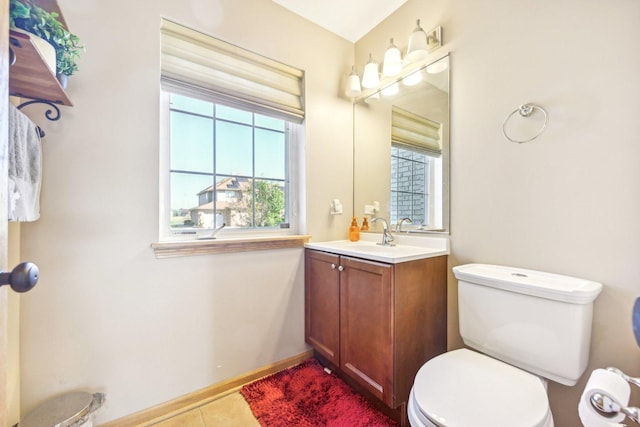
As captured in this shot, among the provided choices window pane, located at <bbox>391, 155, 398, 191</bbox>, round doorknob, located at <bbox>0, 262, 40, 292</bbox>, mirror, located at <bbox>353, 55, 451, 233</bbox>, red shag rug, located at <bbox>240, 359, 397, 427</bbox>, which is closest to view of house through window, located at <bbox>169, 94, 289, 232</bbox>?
mirror, located at <bbox>353, 55, 451, 233</bbox>

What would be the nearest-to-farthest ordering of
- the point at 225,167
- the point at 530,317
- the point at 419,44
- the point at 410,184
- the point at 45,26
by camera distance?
the point at 45,26
the point at 530,317
the point at 419,44
the point at 225,167
the point at 410,184

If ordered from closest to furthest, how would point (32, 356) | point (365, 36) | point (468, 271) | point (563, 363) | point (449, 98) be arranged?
1. point (563, 363)
2. point (32, 356)
3. point (468, 271)
4. point (449, 98)
5. point (365, 36)

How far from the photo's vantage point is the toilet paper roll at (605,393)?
27.1 inches

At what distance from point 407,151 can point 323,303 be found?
1136 millimetres

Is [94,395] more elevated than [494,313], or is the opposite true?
[494,313]

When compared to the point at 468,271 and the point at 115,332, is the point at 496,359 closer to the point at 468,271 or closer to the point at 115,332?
the point at 468,271

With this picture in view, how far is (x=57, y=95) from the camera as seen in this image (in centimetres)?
103

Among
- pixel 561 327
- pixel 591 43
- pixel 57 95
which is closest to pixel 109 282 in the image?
pixel 57 95

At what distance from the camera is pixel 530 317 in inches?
41.0

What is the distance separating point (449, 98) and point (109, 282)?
199 centimetres

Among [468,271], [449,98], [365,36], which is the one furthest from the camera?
[365,36]

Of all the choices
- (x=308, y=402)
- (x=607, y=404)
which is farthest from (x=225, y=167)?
(x=607, y=404)

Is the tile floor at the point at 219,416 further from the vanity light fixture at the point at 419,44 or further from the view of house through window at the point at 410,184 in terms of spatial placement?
the vanity light fixture at the point at 419,44

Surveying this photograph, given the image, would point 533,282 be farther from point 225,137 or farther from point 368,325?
point 225,137
